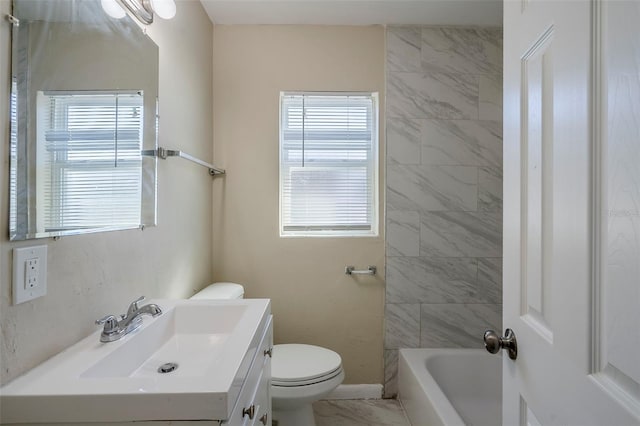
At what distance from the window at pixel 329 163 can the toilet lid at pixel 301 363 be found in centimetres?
74

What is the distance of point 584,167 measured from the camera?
52 cm

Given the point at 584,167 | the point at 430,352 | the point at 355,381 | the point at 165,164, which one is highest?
the point at 165,164

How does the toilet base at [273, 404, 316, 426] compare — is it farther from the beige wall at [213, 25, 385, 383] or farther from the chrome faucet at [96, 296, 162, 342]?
the chrome faucet at [96, 296, 162, 342]

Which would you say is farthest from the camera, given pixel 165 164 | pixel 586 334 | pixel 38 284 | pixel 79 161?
pixel 165 164

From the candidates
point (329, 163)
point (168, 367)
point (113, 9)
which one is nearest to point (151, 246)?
point (168, 367)

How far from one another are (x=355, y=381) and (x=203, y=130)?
187 cm

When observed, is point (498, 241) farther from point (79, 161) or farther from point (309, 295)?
point (79, 161)

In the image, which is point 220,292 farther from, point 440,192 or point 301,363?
point 440,192

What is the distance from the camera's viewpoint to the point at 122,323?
0.96 metres

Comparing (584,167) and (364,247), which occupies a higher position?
(584,167)

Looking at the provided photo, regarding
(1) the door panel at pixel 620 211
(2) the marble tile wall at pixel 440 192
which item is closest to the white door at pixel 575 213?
(1) the door panel at pixel 620 211

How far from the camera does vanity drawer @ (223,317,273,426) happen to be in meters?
0.80

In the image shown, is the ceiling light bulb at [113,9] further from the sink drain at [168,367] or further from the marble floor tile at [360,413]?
the marble floor tile at [360,413]

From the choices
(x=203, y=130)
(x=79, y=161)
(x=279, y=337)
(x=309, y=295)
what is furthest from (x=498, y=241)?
(x=79, y=161)
